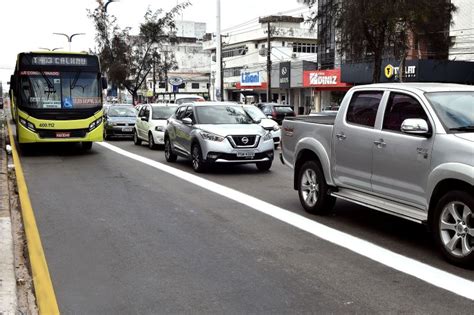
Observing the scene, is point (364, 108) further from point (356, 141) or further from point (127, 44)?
point (127, 44)

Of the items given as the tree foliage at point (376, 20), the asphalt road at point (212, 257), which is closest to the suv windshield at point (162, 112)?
the tree foliage at point (376, 20)

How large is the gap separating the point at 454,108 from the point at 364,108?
4.44 ft

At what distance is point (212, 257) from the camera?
622 centimetres

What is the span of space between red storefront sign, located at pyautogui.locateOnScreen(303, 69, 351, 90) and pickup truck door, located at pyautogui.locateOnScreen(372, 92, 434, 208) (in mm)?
39391

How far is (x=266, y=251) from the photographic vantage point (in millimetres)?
6441

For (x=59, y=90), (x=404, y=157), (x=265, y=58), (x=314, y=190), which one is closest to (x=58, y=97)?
(x=59, y=90)

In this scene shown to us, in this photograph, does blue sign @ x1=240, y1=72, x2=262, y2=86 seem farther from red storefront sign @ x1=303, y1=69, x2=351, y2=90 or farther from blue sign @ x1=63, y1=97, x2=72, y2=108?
blue sign @ x1=63, y1=97, x2=72, y2=108

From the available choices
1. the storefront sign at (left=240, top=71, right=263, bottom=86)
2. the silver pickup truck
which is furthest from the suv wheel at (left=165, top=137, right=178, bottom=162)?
the storefront sign at (left=240, top=71, right=263, bottom=86)

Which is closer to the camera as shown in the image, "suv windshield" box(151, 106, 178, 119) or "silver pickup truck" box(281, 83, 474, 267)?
"silver pickup truck" box(281, 83, 474, 267)

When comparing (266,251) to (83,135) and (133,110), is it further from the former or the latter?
(133,110)

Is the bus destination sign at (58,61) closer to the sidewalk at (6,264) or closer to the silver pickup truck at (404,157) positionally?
the sidewalk at (6,264)

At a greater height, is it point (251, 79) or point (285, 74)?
point (285, 74)

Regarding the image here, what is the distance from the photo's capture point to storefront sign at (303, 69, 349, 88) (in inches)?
1820

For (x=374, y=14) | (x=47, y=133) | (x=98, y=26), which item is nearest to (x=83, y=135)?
(x=47, y=133)
